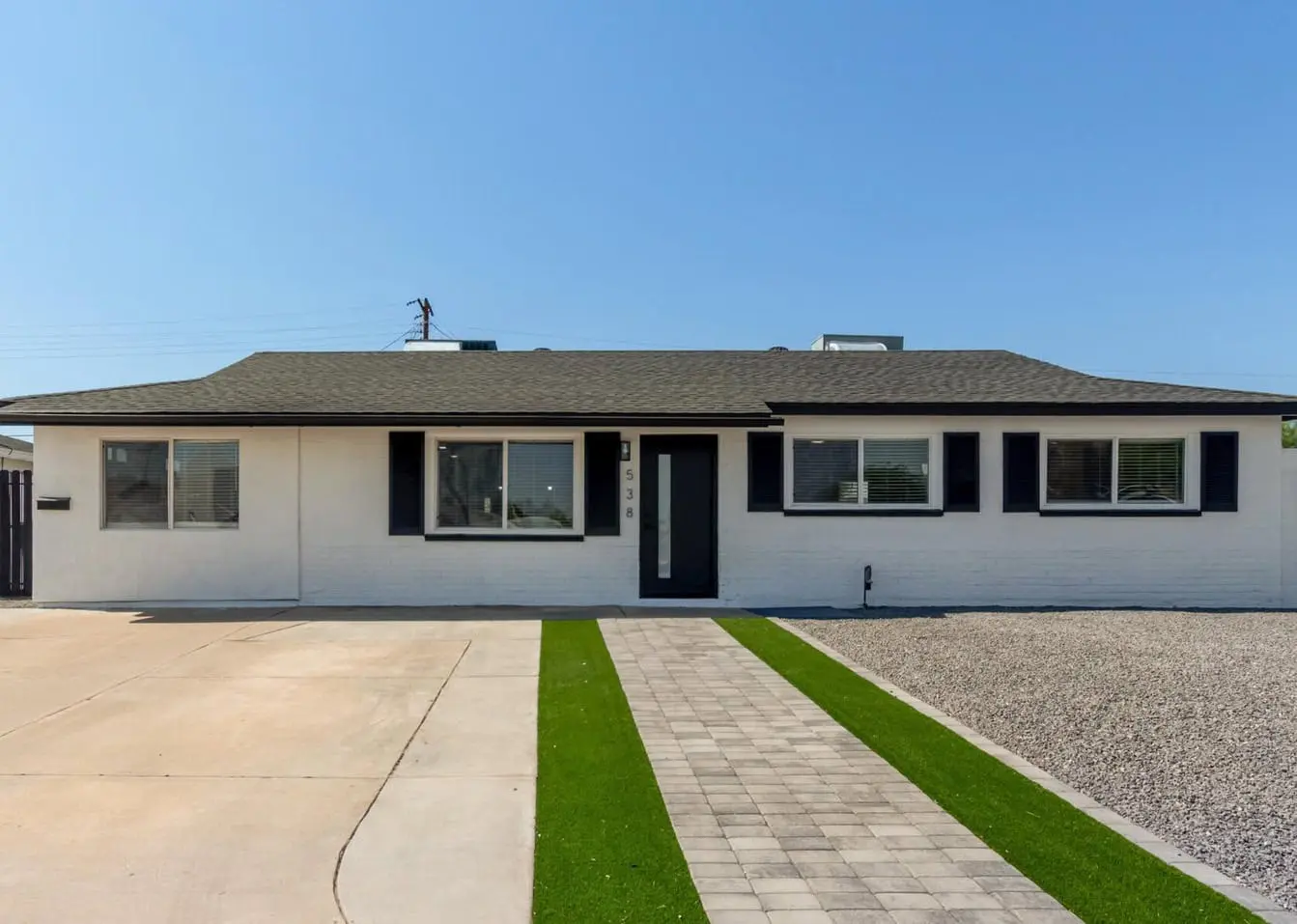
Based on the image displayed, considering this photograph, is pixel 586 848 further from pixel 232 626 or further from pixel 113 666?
pixel 232 626

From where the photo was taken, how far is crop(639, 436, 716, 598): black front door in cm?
1112

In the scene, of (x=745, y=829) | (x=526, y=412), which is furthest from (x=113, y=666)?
(x=745, y=829)

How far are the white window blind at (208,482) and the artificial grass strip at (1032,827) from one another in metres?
8.64

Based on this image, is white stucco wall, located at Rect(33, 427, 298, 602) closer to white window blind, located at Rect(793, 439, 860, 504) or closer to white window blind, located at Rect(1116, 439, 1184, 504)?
white window blind, located at Rect(793, 439, 860, 504)

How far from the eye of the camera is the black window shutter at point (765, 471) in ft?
36.3

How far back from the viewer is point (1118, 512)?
36.8 feet

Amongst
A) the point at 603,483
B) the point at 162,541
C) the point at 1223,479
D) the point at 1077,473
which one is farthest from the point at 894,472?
the point at 162,541

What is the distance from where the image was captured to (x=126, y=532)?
35.7ft

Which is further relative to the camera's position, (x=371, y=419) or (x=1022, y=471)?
(x=1022, y=471)

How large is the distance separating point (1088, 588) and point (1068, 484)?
59.1 inches

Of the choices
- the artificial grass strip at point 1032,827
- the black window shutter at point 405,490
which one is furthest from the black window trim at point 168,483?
the artificial grass strip at point 1032,827

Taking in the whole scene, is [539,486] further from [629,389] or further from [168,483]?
[168,483]

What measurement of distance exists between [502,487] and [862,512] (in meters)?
5.16

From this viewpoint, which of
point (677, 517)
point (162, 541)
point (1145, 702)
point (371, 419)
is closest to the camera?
point (1145, 702)
